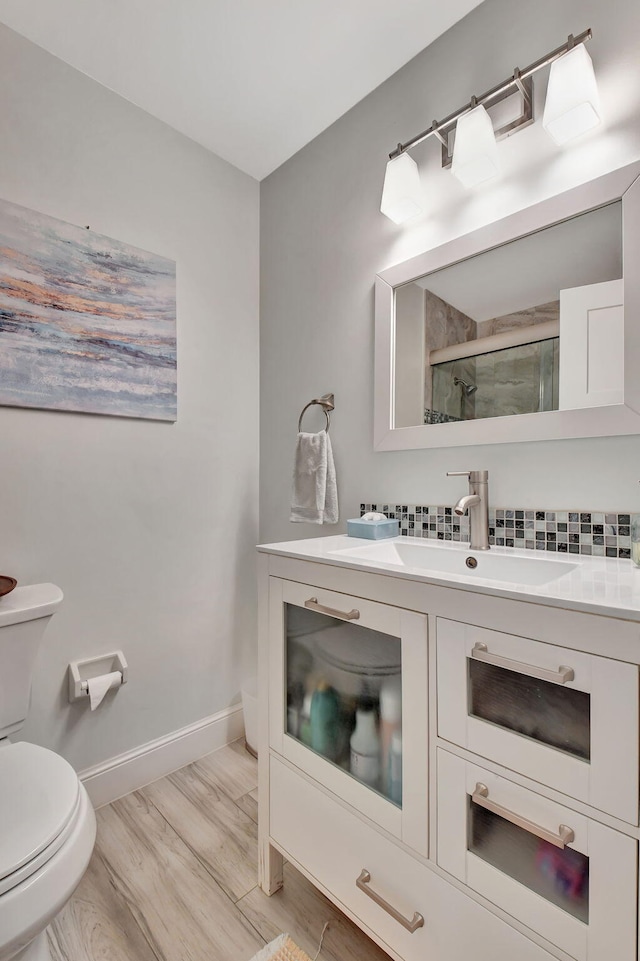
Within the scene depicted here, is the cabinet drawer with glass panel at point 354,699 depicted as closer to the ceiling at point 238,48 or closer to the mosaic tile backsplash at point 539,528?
the mosaic tile backsplash at point 539,528

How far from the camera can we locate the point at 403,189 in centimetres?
144

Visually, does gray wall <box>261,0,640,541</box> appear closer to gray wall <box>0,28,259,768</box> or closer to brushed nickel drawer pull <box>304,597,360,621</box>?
gray wall <box>0,28,259,768</box>

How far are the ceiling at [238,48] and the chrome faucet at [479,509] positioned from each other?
1348 millimetres

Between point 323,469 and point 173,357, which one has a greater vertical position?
point 173,357

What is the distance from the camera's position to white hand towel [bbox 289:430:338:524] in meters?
1.69

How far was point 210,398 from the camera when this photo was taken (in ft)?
6.30

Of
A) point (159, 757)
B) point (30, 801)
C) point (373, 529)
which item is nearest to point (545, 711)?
point (373, 529)

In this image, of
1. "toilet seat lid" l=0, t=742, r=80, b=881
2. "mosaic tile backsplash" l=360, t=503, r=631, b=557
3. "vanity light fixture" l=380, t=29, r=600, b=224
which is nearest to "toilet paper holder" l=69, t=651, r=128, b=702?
"toilet seat lid" l=0, t=742, r=80, b=881

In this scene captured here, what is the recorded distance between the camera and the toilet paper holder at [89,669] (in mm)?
1491

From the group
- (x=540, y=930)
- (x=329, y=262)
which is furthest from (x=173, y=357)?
(x=540, y=930)

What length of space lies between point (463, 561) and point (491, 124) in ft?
3.85

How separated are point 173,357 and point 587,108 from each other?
1417 millimetres

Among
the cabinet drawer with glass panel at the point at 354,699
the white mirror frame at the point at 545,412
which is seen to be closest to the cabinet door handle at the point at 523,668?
the cabinet drawer with glass panel at the point at 354,699

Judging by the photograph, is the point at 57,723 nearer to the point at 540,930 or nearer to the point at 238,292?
the point at 540,930
